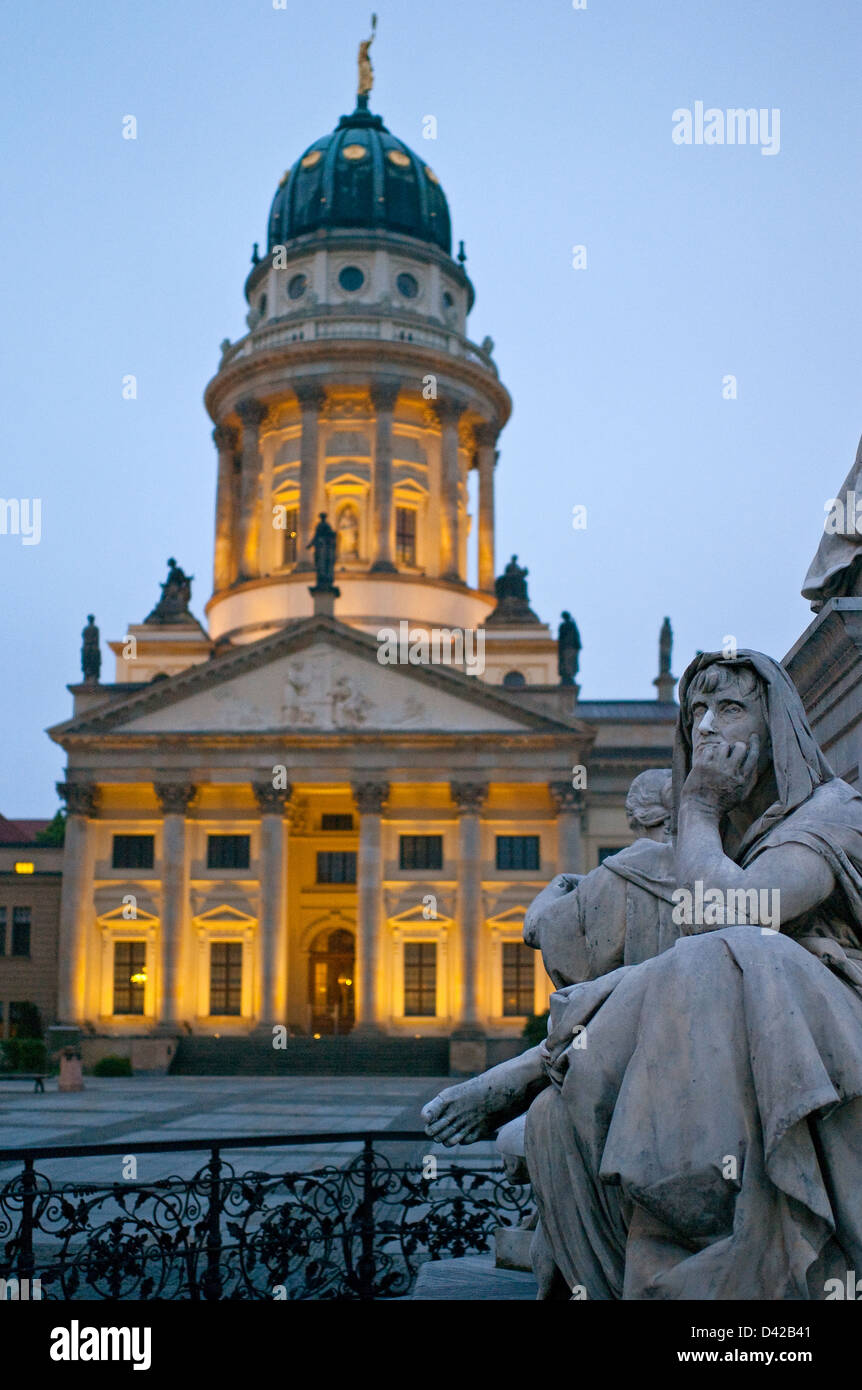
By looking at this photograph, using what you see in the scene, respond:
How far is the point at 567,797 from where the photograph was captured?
55438 mm

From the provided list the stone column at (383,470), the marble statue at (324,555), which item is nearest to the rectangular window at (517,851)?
the marble statue at (324,555)

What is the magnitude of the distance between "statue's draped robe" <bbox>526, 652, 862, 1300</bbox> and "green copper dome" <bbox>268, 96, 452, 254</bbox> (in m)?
75.0

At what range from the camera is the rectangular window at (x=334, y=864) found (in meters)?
61.2

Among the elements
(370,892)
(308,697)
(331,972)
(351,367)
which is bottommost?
(331,972)

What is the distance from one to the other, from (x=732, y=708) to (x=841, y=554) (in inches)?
100

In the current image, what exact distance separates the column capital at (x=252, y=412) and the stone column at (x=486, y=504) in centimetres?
1094

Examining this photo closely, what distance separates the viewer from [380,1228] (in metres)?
8.47

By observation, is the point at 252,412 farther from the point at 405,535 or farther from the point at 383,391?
the point at 405,535

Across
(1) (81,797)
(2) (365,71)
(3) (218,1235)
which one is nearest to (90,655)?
(1) (81,797)

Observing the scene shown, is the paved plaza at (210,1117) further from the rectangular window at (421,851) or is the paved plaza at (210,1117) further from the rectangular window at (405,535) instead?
the rectangular window at (405,535)

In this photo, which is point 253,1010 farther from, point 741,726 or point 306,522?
point 741,726

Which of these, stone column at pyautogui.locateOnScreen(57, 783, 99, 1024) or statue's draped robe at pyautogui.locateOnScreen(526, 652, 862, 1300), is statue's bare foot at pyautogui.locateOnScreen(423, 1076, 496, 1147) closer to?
statue's draped robe at pyautogui.locateOnScreen(526, 652, 862, 1300)
